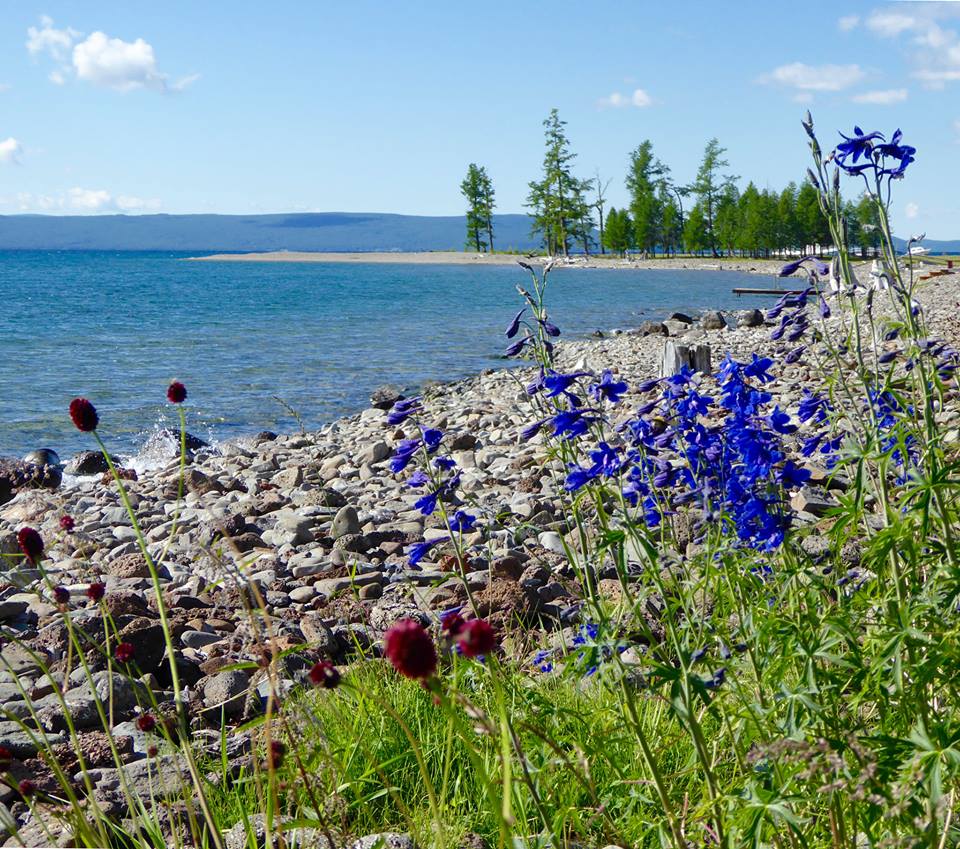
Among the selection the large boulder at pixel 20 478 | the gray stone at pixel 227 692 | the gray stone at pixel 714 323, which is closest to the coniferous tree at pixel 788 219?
the gray stone at pixel 714 323

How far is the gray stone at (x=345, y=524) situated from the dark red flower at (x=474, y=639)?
5.72 meters

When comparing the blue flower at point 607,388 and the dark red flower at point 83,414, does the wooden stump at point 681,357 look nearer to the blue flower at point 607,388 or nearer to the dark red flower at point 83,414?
the blue flower at point 607,388

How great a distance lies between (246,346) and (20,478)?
16.0 metres

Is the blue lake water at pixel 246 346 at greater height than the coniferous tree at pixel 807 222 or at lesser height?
lesser

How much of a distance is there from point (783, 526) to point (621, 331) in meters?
25.6

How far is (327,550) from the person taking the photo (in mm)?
6535

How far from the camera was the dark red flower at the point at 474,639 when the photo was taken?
45.3 inches

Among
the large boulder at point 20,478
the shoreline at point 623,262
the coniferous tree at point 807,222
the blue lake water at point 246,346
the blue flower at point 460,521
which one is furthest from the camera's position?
the coniferous tree at point 807,222

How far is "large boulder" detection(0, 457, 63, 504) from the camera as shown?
10.4 meters

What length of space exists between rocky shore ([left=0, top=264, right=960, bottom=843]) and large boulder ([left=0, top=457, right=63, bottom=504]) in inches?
0.8

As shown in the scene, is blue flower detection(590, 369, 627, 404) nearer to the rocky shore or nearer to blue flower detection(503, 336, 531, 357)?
blue flower detection(503, 336, 531, 357)

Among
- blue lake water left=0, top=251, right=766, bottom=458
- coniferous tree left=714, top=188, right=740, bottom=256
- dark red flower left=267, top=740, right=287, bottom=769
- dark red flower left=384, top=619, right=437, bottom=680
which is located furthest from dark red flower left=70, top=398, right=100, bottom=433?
coniferous tree left=714, top=188, right=740, bottom=256

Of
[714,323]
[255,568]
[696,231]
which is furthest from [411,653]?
[696,231]

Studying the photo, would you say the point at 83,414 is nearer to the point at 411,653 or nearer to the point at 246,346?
the point at 411,653
